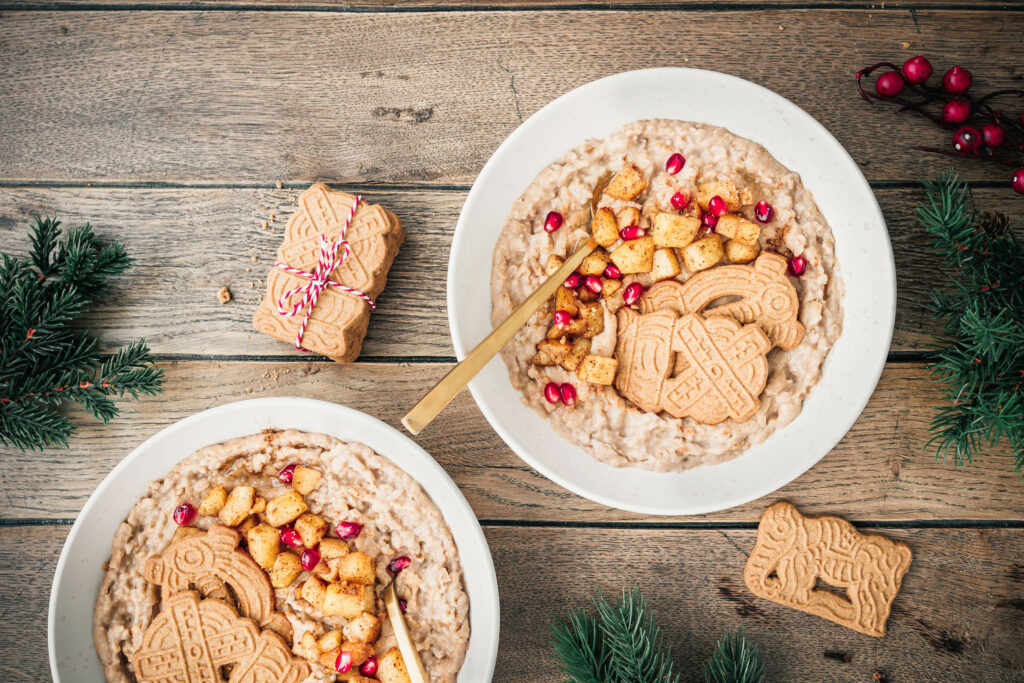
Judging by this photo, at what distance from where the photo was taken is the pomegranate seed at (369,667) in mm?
2361

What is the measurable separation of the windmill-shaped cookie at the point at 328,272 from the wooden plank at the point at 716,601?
3.70 ft

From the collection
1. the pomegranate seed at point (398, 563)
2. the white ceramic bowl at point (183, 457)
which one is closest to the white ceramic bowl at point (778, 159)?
the white ceramic bowl at point (183, 457)

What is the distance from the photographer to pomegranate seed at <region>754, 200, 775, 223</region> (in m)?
2.43

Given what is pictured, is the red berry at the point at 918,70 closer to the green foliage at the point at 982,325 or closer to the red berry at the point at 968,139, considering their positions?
the red berry at the point at 968,139

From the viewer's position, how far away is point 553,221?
243 cm

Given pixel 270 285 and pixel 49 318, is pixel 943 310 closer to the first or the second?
pixel 270 285

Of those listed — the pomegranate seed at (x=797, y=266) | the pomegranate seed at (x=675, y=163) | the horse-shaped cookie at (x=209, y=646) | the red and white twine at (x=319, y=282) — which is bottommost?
the horse-shaped cookie at (x=209, y=646)

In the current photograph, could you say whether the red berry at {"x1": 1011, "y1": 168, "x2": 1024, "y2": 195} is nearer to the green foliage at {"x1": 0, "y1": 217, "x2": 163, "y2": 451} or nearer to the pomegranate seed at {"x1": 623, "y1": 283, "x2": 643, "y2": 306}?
the pomegranate seed at {"x1": 623, "y1": 283, "x2": 643, "y2": 306}

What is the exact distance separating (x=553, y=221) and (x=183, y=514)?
6.14ft

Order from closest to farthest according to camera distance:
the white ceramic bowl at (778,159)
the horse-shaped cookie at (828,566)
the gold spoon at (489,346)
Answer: the gold spoon at (489,346), the white ceramic bowl at (778,159), the horse-shaped cookie at (828,566)

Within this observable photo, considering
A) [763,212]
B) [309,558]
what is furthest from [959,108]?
[309,558]

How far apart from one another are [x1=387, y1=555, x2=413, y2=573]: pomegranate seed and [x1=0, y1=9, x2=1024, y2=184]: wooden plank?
1.62 m

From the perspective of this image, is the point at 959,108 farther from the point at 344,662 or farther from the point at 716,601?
the point at 344,662

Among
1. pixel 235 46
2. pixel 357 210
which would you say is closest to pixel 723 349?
pixel 357 210
